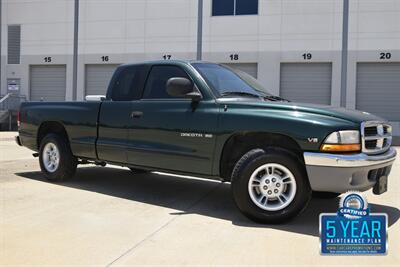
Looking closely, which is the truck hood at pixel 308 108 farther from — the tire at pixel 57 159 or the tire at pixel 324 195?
the tire at pixel 57 159

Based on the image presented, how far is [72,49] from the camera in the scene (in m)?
28.9

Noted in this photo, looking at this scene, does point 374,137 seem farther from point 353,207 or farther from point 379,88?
point 379,88

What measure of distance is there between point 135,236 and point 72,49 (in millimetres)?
25877

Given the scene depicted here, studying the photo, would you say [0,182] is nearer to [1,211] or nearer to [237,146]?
[1,211]

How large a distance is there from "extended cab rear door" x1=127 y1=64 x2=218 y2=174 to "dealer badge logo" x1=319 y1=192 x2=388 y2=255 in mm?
1966

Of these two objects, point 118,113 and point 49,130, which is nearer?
point 118,113

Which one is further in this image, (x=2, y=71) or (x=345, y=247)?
(x=2, y=71)

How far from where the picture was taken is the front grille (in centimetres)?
503

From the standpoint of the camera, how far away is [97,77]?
2877 cm

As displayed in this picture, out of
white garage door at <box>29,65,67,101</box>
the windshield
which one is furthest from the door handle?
white garage door at <box>29,65,67,101</box>

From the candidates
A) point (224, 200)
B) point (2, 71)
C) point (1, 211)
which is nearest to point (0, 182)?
point (1, 211)

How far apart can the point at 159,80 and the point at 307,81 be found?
1939 cm

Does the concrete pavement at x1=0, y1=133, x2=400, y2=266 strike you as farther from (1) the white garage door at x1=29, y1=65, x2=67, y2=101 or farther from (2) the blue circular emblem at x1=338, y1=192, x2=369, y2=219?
(1) the white garage door at x1=29, y1=65, x2=67, y2=101

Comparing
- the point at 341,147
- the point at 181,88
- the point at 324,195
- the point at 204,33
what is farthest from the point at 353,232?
the point at 204,33
